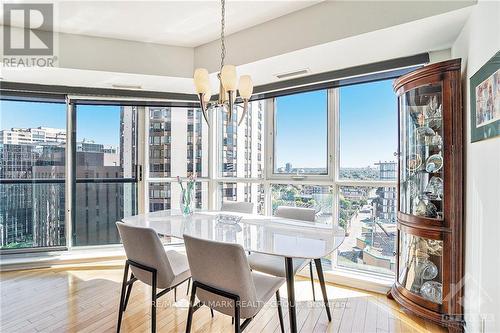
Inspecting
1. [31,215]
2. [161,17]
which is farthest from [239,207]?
[31,215]

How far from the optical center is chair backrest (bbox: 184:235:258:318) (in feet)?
4.83

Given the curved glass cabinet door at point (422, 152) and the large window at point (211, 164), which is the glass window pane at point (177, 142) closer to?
the large window at point (211, 164)

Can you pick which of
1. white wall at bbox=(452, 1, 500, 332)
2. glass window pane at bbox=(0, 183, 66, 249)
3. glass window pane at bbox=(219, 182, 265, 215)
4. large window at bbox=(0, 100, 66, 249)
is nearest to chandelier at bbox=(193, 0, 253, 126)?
white wall at bbox=(452, 1, 500, 332)

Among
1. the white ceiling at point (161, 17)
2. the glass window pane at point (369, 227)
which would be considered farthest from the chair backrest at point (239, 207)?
the white ceiling at point (161, 17)

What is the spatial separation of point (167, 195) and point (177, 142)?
0.79 meters

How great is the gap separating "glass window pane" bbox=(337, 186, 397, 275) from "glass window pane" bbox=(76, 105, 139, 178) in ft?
9.55

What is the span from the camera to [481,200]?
1.70 metres

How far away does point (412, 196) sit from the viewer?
2344 mm

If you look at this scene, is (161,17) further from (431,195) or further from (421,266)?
(421,266)

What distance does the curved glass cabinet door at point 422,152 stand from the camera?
216cm

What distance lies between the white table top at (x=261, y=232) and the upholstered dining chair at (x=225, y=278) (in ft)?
0.62

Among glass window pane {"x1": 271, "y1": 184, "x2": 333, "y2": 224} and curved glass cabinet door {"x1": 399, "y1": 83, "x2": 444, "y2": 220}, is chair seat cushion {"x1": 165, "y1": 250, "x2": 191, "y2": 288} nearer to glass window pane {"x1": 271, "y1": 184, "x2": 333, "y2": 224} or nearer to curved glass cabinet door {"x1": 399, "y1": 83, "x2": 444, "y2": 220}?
glass window pane {"x1": 271, "y1": 184, "x2": 333, "y2": 224}

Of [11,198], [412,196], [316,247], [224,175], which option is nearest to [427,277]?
[412,196]
